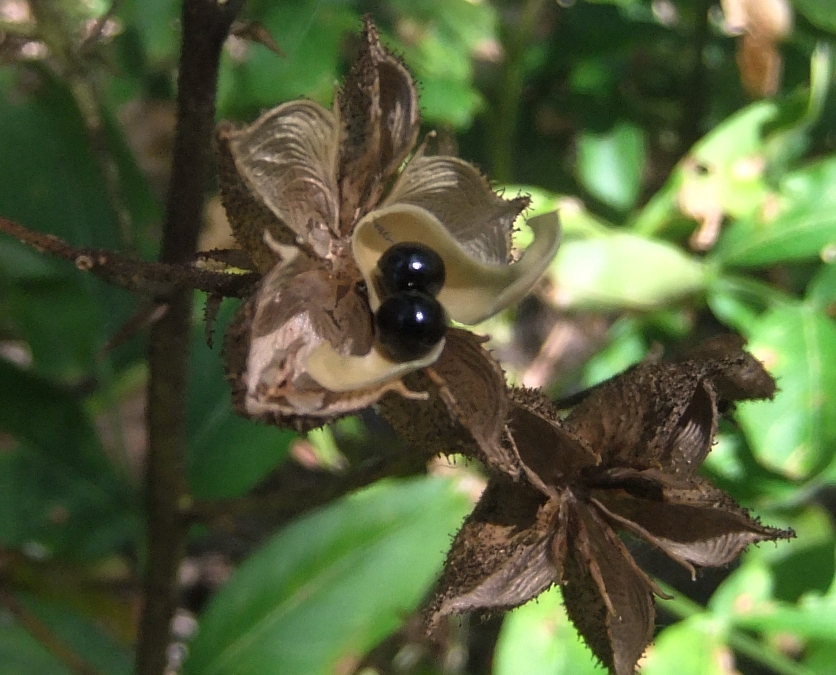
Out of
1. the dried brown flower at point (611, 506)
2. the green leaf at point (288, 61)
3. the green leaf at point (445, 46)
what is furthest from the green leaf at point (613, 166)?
the dried brown flower at point (611, 506)

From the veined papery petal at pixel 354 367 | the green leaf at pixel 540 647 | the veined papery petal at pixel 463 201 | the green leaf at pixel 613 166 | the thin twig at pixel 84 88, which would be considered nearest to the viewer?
the veined papery petal at pixel 354 367

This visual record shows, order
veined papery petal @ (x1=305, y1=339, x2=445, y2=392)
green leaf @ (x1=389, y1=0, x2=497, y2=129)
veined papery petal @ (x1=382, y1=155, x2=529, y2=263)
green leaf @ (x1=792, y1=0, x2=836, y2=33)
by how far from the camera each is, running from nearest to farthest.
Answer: veined papery petal @ (x1=305, y1=339, x2=445, y2=392) → veined papery petal @ (x1=382, y1=155, x2=529, y2=263) → green leaf @ (x1=792, y1=0, x2=836, y2=33) → green leaf @ (x1=389, y1=0, x2=497, y2=129)

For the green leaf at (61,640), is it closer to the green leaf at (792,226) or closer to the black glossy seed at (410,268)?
the black glossy seed at (410,268)

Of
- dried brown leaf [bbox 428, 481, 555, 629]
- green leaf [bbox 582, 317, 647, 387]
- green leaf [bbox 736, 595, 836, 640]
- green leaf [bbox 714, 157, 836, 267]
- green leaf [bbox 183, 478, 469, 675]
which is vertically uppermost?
dried brown leaf [bbox 428, 481, 555, 629]

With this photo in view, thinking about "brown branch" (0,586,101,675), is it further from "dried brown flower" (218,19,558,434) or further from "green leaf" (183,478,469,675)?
"dried brown flower" (218,19,558,434)

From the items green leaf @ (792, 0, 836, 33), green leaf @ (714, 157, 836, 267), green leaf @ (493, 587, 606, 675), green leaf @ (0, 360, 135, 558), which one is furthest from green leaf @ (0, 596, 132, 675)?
green leaf @ (792, 0, 836, 33)

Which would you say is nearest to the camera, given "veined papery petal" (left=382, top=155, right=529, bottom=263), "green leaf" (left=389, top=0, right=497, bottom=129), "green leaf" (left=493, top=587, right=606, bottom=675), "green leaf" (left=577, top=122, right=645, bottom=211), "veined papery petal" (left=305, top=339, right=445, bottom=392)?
"veined papery petal" (left=305, top=339, right=445, bottom=392)

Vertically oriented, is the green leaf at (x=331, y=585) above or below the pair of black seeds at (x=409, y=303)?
below
